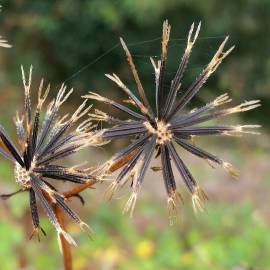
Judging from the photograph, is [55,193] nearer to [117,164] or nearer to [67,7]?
[117,164]

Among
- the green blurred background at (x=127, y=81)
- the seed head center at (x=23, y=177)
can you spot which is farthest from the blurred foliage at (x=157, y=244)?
the seed head center at (x=23, y=177)

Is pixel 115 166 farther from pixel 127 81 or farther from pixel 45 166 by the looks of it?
pixel 127 81

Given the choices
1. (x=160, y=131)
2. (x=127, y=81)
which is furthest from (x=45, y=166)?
(x=127, y=81)

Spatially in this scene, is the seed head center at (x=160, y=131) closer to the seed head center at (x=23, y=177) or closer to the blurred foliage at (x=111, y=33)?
the seed head center at (x=23, y=177)

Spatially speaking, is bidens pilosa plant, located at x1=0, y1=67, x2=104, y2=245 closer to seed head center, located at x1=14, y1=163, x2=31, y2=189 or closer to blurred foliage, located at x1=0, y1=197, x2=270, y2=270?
seed head center, located at x1=14, y1=163, x2=31, y2=189

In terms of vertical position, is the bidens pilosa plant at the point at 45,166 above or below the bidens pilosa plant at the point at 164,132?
below

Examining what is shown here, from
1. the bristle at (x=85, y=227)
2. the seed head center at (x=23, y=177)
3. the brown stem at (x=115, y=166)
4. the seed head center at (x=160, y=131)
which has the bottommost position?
the bristle at (x=85, y=227)
